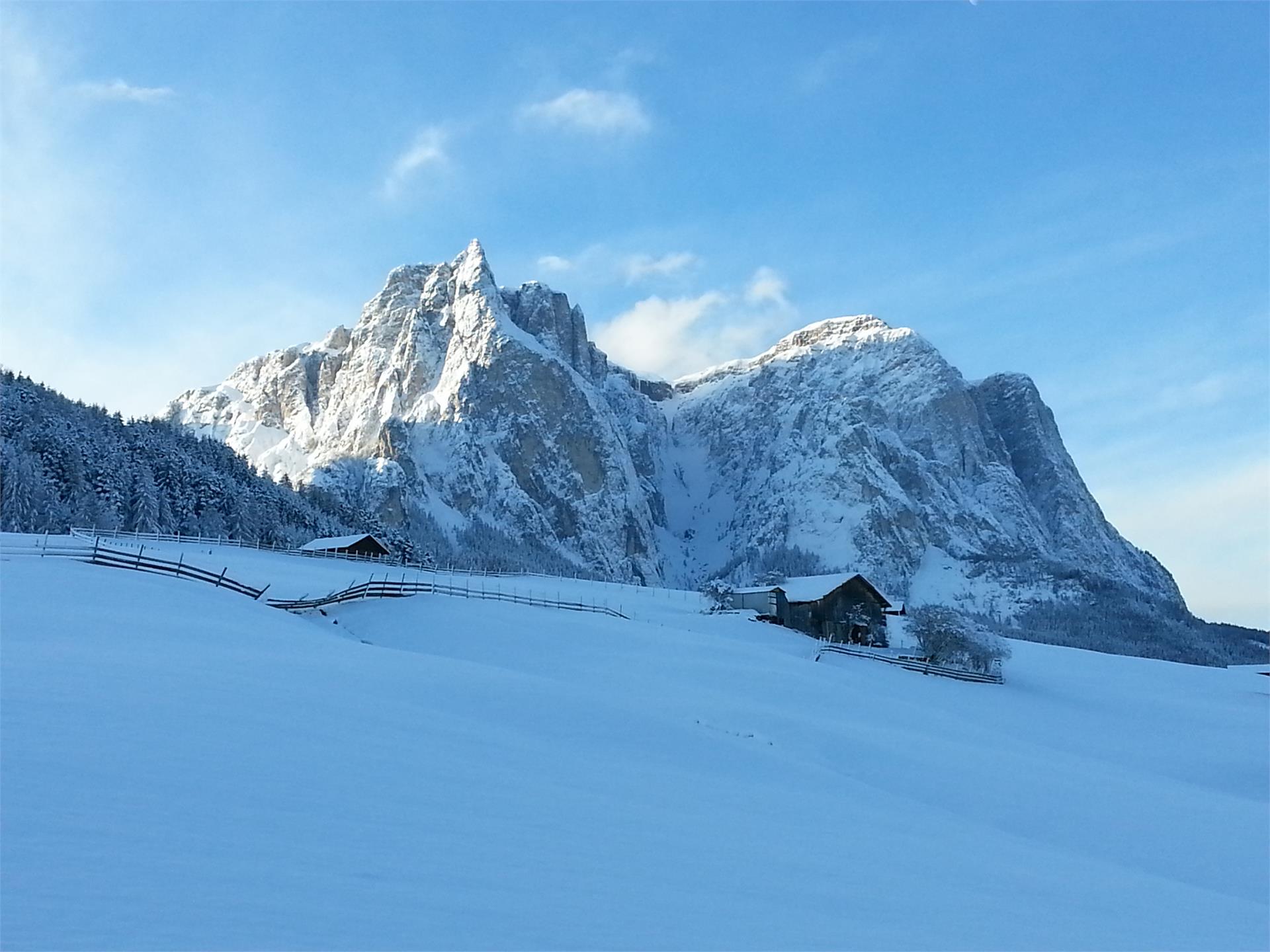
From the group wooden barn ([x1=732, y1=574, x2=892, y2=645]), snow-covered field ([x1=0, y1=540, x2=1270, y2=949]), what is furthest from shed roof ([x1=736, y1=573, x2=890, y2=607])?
snow-covered field ([x1=0, y1=540, x2=1270, y2=949])

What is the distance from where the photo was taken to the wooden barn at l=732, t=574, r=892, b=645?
6159cm

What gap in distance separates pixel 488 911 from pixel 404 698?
11579mm

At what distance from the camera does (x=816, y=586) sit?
63.6 metres

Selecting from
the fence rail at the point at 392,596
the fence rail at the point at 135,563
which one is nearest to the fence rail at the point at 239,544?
the fence rail at the point at 135,563

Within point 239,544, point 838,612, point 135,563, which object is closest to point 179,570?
point 135,563

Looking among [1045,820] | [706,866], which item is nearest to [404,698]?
[706,866]

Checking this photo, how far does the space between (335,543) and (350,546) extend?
148cm

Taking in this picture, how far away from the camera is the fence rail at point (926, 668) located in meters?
50.0

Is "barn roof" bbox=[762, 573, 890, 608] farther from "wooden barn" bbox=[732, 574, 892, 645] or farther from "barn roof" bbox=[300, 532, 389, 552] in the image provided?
"barn roof" bbox=[300, 532, 389, 552]

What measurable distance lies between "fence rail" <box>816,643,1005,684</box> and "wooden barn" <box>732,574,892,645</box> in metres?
7.96

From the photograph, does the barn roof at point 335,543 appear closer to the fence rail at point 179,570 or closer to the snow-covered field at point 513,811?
the fence rail at point 179,570

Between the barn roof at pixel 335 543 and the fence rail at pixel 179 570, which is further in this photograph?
the barn roof at pixel 335 543

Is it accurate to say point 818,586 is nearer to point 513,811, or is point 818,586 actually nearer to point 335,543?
point 335,543

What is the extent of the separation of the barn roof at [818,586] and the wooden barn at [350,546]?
110 feet
